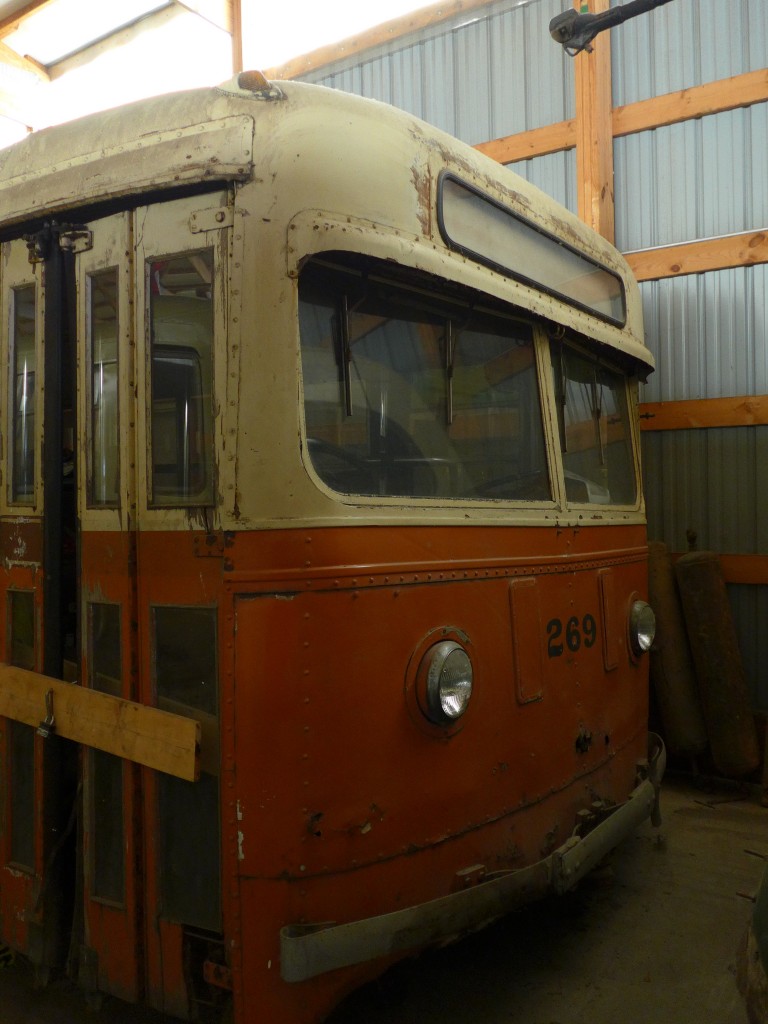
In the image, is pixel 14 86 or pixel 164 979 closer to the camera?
pixel 164 979

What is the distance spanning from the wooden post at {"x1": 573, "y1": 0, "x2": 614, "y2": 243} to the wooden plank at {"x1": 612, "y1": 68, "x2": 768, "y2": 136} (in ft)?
0.40

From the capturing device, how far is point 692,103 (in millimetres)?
5176

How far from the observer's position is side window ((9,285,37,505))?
256 centimetres

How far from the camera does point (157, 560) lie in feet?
7.45

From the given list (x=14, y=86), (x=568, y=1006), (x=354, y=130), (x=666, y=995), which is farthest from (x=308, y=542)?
(x=14, y=86)

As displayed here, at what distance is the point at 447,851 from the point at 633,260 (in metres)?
4.21

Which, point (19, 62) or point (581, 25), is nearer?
point (581, 25)

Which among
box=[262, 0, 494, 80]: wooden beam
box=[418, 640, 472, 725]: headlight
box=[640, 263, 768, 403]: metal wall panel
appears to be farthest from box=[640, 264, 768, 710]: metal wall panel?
box=[418, 640, 472, 725]: headlight

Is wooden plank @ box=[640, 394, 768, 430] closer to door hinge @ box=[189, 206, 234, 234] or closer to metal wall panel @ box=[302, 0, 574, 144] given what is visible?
metal wall panel @ box=[302, 0, 574, 144]

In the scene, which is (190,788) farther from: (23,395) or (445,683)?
(23,395)

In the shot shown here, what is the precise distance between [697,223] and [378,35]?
299 centimetres

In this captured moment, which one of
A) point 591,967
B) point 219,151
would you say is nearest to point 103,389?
point 219,151

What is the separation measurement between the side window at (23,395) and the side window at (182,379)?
1.71 ft

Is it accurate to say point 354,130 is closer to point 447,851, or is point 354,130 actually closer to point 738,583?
point 447,851
